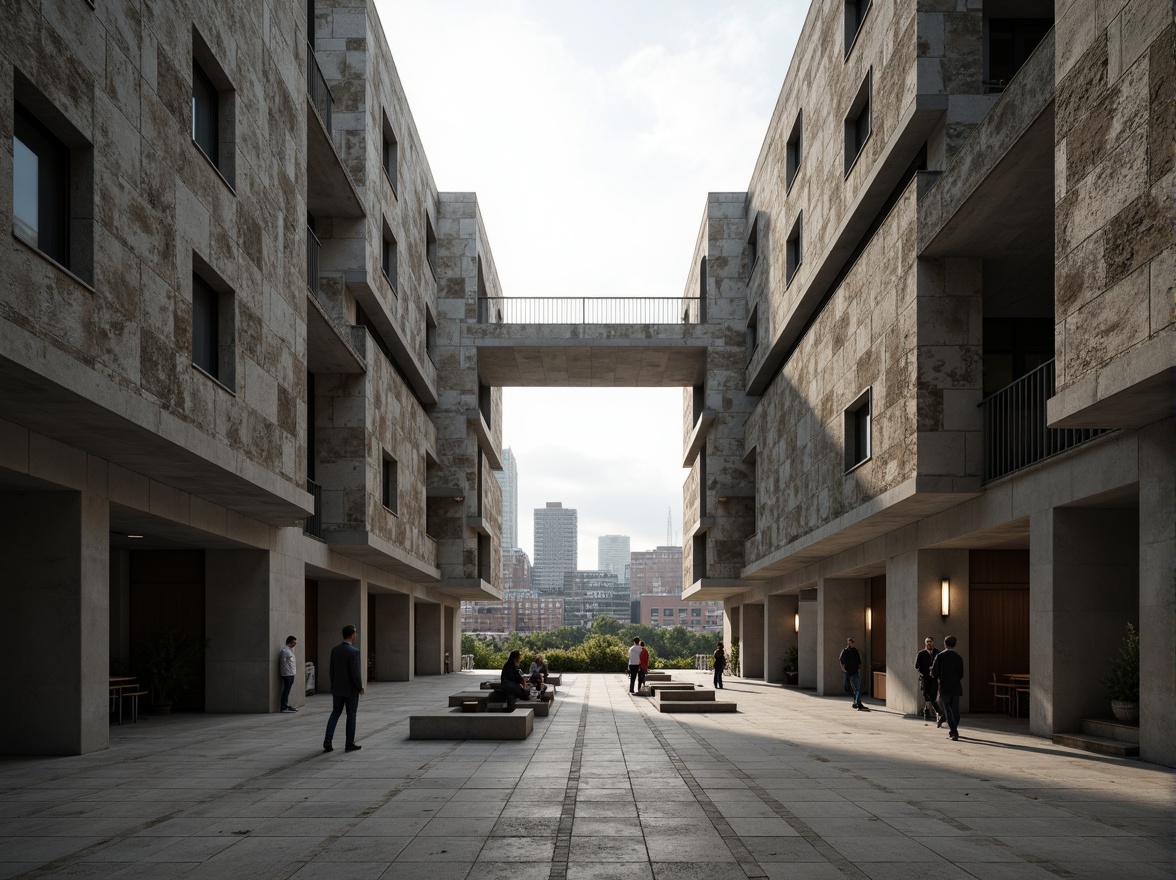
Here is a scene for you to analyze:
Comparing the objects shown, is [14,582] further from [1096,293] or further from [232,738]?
[1096,293]

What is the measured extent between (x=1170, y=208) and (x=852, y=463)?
44.8 ft

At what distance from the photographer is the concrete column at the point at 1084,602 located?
16219mm

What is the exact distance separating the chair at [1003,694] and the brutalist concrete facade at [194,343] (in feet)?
47.4

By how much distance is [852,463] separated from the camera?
955 inches

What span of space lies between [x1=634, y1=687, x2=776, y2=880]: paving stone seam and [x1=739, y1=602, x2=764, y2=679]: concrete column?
97.5 ft

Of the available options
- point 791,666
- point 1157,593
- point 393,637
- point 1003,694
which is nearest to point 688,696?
point 1003,694

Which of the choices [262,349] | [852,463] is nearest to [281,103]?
[262,349]

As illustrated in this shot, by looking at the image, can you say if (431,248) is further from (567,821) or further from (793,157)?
(567,821)

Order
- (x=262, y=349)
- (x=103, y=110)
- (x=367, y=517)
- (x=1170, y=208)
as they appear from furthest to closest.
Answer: (x=367, y=517) → (x=262, y=349) → (x=103, y=110) → (x=1170, y=208)

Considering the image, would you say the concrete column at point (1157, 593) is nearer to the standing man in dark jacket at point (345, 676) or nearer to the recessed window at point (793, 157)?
the standing man in dark jacket at point (345, 676)

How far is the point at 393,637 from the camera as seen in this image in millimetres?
38719

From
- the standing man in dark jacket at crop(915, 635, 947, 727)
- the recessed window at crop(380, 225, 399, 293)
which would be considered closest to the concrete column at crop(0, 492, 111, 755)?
the standing man in dark jacket at crop(915, 635, 947, 727)

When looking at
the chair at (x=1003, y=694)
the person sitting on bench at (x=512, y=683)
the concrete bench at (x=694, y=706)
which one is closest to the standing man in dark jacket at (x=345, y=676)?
the person sitting on bench at (x=512, y=683)

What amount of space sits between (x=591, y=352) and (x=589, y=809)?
31150mm
